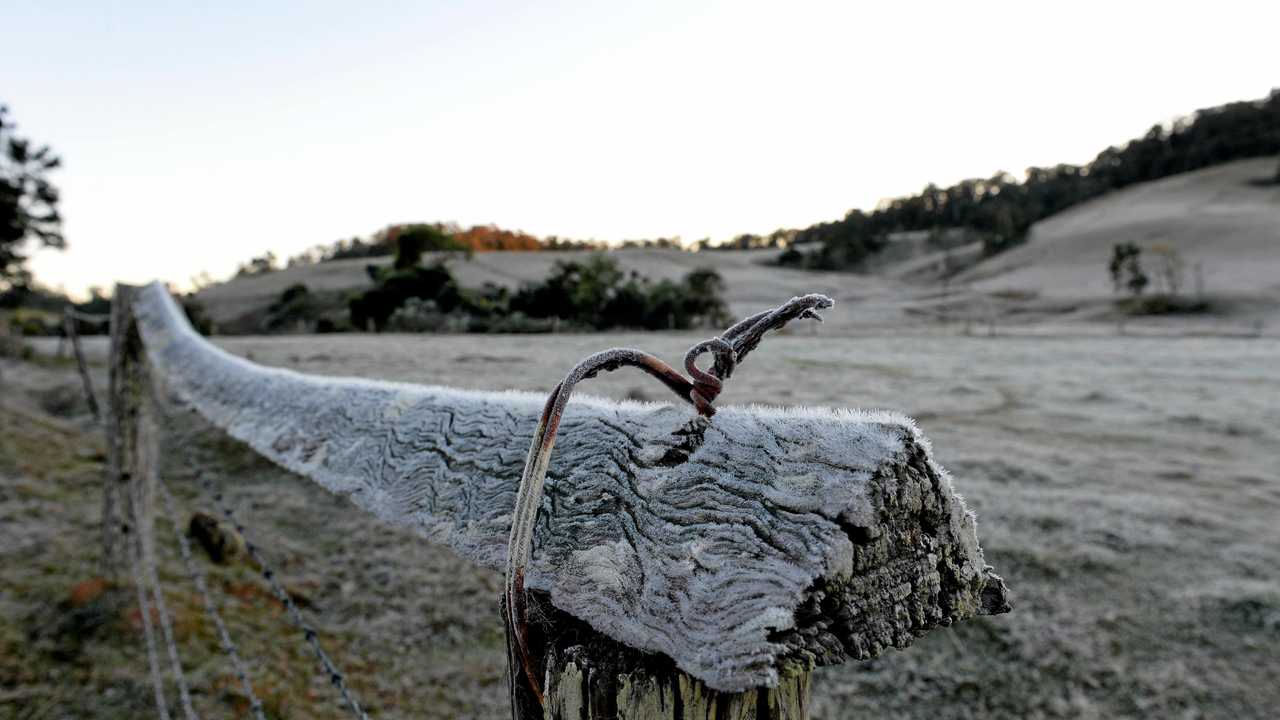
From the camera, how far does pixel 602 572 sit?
73 cm

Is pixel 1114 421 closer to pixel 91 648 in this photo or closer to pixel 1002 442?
pixel 1002 442

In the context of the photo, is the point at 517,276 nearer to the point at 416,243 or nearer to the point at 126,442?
Answer: the point at 416,243

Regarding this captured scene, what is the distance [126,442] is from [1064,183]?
78.3m

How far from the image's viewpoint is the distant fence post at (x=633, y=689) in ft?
2.22

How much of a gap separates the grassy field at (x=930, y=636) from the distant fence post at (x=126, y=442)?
384 mm

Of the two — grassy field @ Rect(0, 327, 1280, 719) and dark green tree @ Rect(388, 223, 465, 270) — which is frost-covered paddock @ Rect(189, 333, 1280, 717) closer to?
grassy field @ Rect(0, 327, 1280, 719)

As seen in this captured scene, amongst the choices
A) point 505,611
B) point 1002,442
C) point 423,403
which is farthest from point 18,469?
point 1002,442

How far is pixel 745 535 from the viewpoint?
671mm

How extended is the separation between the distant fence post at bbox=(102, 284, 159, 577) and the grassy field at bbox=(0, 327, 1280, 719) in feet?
1.26

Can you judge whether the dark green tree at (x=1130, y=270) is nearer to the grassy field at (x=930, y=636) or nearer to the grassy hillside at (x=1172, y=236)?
the grassy hillside at (x=1172, y=236)

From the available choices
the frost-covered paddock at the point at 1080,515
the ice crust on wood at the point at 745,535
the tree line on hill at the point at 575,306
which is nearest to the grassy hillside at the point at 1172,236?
the tree line on hill at the point at 575,306

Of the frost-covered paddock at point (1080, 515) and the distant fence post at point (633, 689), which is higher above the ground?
the distant fence post at point (633, 689)

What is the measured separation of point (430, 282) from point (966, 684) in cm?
2481

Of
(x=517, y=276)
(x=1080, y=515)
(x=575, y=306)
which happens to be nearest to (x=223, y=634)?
(x=1080, y=515)
